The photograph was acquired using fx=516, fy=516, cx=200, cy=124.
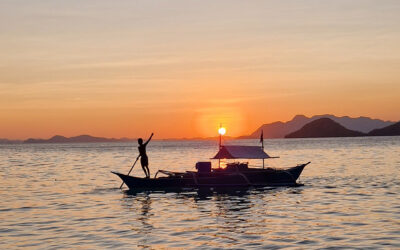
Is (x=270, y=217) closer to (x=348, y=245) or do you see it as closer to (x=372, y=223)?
(x=372, y=223)

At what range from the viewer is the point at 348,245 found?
19109 millimetres

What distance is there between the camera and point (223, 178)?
4222 cm

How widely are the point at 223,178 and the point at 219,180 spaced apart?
38 centimetres

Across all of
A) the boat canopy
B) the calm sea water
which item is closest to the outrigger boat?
the boat canopy

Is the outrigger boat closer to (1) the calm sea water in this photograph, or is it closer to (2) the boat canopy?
(2) the boat canopy

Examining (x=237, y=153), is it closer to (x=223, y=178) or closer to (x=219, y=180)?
(x=223, y=178)

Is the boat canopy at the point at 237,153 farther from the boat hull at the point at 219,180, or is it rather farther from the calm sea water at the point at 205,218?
the calm sea water at the point at 205,218

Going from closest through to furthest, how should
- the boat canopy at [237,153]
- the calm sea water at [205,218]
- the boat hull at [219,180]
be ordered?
the calm sea water at [205,218] < the boat hull at [219,180] < the boat canopy at [237,153]

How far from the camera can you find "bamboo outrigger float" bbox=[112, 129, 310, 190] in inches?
1624

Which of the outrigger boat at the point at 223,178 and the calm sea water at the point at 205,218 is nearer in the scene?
the calm sea water at the point at 205,218

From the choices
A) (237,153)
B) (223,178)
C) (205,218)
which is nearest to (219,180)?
(223,178)

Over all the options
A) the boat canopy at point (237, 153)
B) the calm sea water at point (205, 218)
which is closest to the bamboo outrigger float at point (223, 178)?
the boat canopy at point (237, 153)

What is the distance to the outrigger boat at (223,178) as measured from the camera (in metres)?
41.2

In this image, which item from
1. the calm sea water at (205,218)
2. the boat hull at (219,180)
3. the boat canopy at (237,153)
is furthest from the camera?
the boat canopy at (237,153)
